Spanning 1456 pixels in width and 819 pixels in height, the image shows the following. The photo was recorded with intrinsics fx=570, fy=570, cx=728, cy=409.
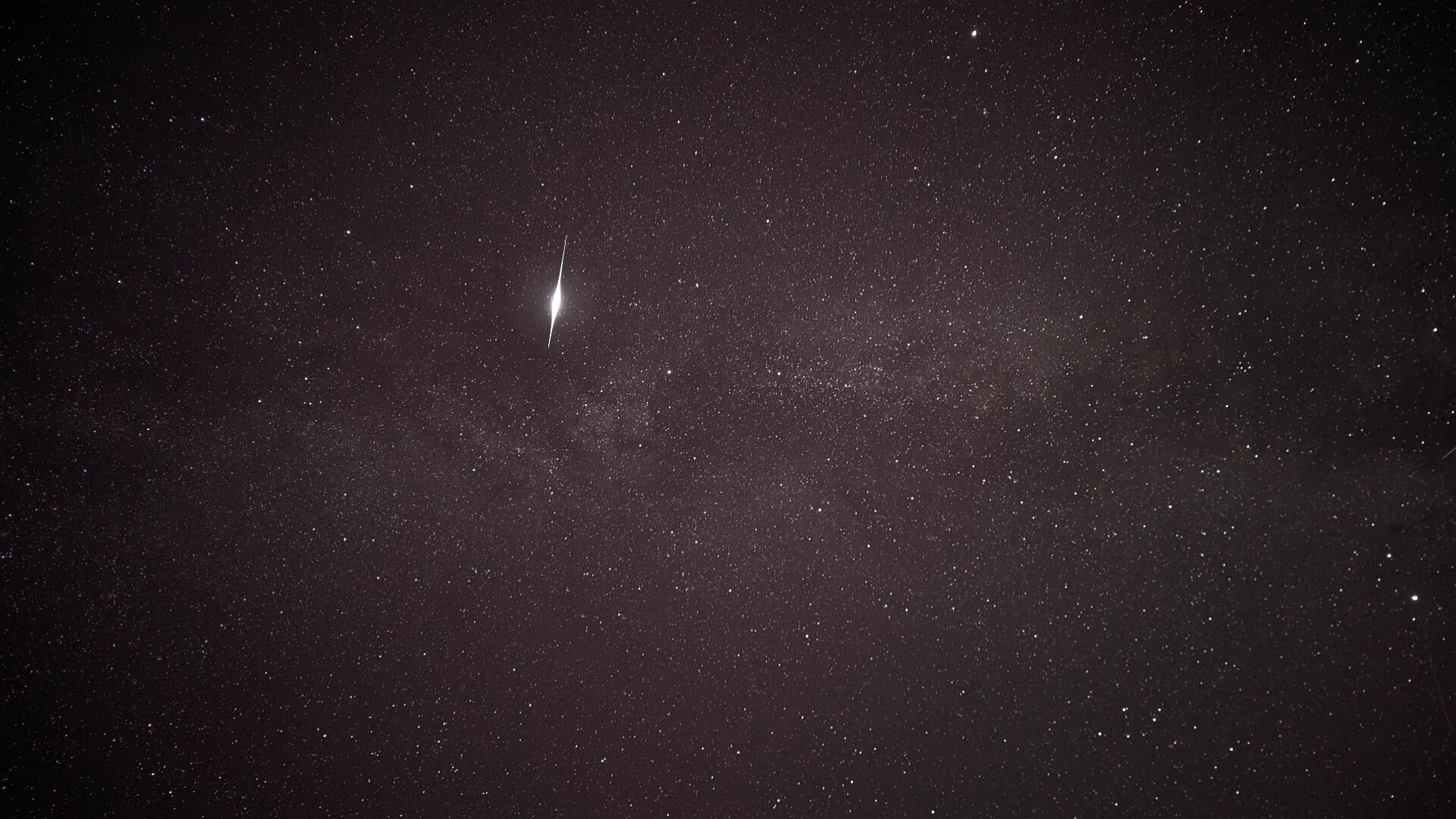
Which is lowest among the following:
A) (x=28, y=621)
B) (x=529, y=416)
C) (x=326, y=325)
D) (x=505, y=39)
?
→ (x=28, y=621)

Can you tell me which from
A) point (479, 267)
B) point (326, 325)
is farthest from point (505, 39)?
point (326, 325)

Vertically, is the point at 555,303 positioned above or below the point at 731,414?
above

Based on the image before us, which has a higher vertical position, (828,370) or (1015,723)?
(828,370)

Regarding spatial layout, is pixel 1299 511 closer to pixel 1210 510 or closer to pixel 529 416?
pixel 1210 510

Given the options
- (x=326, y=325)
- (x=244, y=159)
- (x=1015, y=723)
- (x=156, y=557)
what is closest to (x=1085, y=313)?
(x=1015, y=723)

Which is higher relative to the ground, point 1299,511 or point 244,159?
point 244,159

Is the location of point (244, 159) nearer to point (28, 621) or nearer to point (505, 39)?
point (505, 39)

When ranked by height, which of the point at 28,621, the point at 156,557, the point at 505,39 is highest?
the point at 505,39
